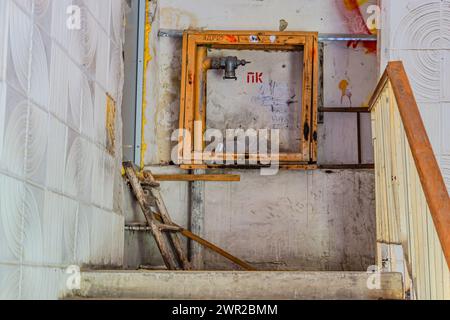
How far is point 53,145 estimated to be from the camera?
2.83 meters

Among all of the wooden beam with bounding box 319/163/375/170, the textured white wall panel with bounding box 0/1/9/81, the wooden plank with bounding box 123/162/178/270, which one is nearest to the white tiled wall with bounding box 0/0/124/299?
the textured white wall panel with bounding box 0/1/9/81

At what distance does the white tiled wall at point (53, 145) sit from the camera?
2.39m

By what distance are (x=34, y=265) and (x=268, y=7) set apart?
3.11 metres

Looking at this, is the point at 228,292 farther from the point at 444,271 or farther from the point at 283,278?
the point at 444,271

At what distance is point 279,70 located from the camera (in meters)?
5.19

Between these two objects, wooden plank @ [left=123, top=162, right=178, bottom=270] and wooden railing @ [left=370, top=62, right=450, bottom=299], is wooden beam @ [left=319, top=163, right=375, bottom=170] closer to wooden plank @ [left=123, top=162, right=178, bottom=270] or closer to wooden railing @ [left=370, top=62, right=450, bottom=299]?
wooden plank @ [left=123, top=162, right=178, bottom=270]

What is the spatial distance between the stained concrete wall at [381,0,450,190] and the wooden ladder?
1.45 m

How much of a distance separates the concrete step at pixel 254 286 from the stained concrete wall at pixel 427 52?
4.43 ft

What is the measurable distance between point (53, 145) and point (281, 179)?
2.47 metres

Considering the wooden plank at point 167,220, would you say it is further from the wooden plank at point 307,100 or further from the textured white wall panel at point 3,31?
the textured white wall panel at point 3,31

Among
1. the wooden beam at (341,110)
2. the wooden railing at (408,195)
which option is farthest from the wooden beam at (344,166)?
the wooden railing at (408,195)

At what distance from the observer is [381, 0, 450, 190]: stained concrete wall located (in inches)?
165
